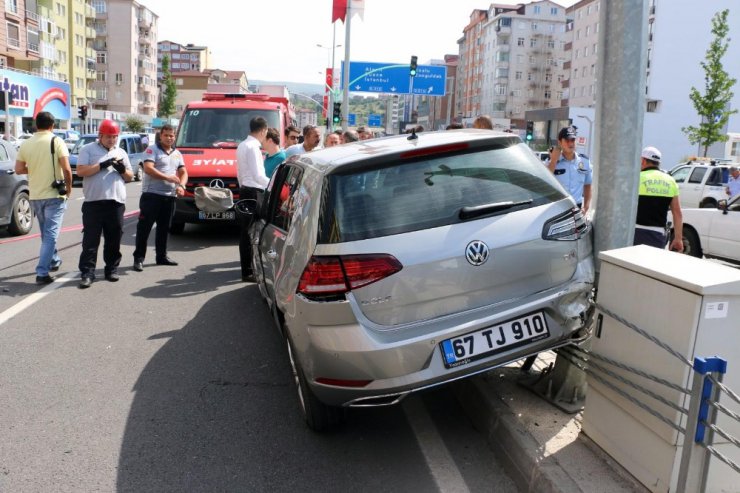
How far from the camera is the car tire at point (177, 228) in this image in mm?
11922

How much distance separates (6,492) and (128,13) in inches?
3989

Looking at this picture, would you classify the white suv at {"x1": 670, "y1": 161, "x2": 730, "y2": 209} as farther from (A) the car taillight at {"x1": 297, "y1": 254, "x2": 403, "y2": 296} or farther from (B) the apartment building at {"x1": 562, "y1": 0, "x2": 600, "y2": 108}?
(B) the apartment building at {"x1": 562, "y1": 0, "x2": 600, "y2": 108}

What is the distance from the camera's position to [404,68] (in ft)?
128

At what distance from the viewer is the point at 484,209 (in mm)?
3594

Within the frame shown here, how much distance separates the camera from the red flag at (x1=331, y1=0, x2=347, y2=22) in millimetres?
25297

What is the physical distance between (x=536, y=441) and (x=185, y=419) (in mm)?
2136

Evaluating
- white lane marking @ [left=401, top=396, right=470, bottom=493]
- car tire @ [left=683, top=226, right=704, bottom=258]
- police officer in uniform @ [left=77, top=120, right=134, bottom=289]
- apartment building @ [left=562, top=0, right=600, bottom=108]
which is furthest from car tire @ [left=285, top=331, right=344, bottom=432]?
apartment building @ [left=562, top=0, right=600, bottom=108]

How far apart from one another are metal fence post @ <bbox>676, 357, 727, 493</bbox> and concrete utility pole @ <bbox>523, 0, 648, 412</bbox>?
1.16 m

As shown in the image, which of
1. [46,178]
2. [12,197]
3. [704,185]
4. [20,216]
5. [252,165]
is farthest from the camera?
[704,185]

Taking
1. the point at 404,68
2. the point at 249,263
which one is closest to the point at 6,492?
the point at 249,263

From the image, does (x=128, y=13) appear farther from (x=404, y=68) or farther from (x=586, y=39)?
(x=404, y=68)

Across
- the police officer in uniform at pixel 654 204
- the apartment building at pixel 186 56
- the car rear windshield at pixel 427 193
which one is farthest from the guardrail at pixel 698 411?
the apartment building at pixel 186 56

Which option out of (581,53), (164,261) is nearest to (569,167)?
(164,261)

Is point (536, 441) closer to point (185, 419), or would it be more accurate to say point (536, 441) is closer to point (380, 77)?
point (185, 419)
